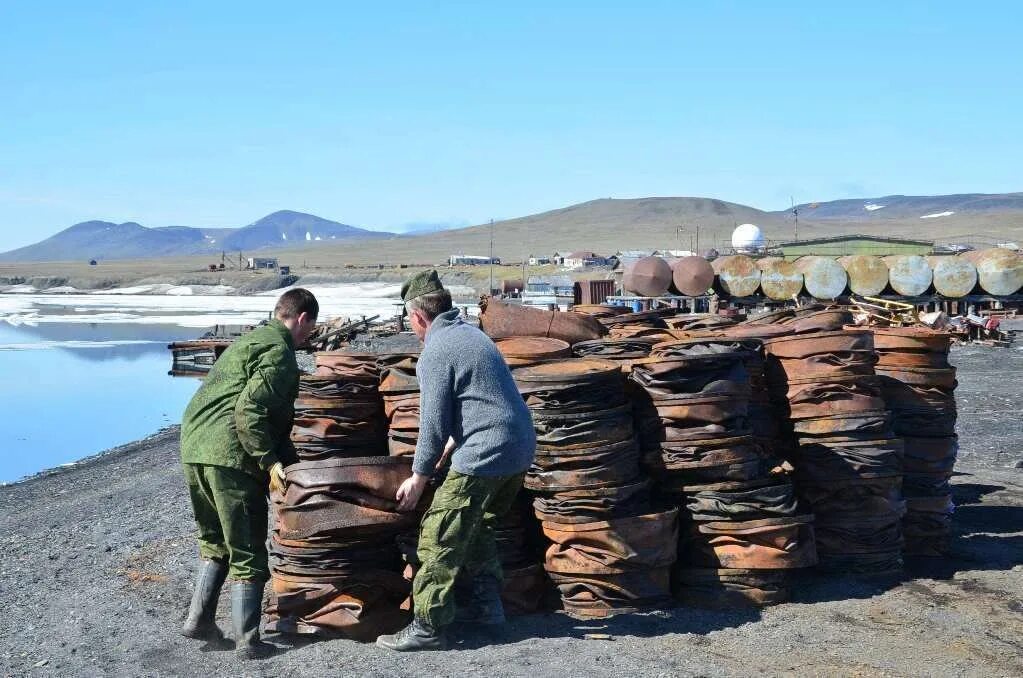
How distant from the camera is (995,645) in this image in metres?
5.65

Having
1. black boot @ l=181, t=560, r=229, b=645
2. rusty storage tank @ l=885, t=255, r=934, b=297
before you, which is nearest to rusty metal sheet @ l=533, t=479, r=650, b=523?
black boot @ l=181, t=560, r=229, b=645

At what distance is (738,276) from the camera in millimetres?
34281

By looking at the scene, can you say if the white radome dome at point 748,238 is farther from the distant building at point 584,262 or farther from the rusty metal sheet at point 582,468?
the rusty metal sheet at point 582,468

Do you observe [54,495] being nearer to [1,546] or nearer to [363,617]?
[1,546]

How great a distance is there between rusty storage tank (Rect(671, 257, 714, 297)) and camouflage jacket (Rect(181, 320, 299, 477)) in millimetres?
29563

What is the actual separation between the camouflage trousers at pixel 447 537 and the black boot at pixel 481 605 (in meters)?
0.29

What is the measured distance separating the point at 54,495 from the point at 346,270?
9233cm

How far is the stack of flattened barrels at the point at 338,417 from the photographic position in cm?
657

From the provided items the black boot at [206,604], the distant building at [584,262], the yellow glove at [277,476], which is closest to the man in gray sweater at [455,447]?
the yellow glove at [277,476]

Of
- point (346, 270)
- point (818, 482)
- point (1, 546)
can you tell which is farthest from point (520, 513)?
point (346, 270)

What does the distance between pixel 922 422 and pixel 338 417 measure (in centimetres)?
398

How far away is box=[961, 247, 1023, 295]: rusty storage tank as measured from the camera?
32.1 m

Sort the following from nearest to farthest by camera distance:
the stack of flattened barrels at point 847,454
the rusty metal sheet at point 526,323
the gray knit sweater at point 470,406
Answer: the gray knit sweater at point 470,406
the stack of flattened barrels at point 847,454
the rusty metal sheet at point 526,323

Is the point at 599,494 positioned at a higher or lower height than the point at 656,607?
Result: higher
